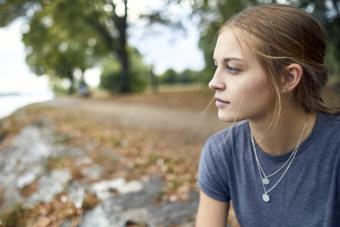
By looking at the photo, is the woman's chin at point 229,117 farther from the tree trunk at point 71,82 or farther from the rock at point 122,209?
the tree trunk at point 71,82

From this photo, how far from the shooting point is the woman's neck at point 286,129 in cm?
166

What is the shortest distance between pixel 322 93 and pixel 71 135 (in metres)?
5.81

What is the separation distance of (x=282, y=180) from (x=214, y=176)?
1.12ft

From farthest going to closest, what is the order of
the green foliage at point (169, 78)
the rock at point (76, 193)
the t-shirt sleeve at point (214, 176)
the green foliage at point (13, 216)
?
the green foliage at point (169, 78), the rock at point (76, 193), the green foliage at point (13, 216), the t-shirt sleeve at point (214, 176)

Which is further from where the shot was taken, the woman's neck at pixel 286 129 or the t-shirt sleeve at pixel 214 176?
the t-shirt sleeve at pixel 214 176

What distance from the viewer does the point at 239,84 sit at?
5.20ft

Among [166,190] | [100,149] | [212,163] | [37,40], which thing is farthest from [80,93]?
[212,163]

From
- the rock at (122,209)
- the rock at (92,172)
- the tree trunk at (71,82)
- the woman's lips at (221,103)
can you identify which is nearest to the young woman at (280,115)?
the woman's lips at (221,103)

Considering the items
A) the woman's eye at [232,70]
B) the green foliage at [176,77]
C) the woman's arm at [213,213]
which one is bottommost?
the green foliage at [176,77]

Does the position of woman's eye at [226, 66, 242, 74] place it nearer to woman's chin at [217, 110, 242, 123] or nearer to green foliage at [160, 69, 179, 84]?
woman's chin at [217, 110, 242, 123]

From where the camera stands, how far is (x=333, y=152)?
1523mm

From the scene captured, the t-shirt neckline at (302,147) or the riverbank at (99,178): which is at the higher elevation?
the t-shirt neckline at (302,147)

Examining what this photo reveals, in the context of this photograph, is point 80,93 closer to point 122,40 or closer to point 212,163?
point 122,40

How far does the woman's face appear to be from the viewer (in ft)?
5.13
